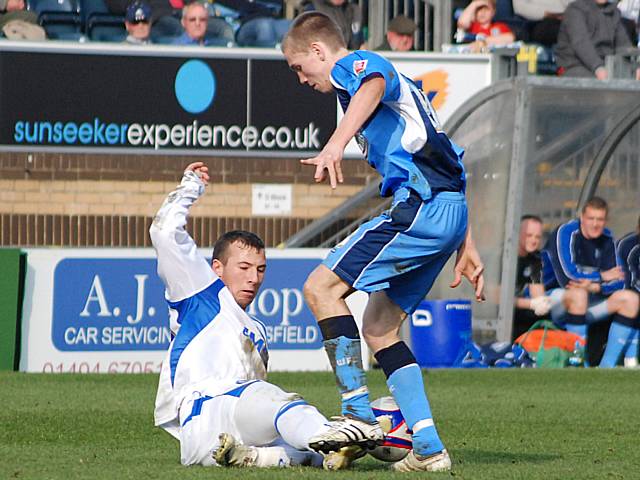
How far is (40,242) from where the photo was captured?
18359mm

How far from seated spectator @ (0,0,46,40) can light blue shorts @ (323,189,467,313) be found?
12.6m

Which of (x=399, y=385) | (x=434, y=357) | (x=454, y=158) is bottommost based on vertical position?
(x=434, y=357)

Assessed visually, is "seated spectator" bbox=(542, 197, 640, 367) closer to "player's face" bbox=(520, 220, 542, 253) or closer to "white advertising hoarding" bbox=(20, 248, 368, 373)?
"player's face" bbox=(520, 220, 542, 253)

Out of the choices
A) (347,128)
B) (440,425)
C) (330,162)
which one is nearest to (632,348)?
(440,425)

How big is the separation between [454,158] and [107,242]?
1230cm

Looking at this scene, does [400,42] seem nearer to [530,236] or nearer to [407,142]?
[530,236]

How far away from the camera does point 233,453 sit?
20.8 ft

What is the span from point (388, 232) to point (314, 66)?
811 mm

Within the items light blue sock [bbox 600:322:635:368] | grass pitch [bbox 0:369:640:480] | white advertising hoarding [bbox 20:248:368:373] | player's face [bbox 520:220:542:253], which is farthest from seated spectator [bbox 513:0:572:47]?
white advertising hoarding [bbox 20:248:368:373]

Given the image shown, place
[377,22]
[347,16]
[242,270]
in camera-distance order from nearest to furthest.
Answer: [242,270]
[347,16]
[377,22]

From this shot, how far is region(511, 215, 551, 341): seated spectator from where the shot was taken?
16.0m

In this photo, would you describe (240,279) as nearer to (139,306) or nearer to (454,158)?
(454,158)

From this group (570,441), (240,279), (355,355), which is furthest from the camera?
(570,441)

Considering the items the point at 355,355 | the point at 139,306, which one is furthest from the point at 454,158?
the point at 139,306
